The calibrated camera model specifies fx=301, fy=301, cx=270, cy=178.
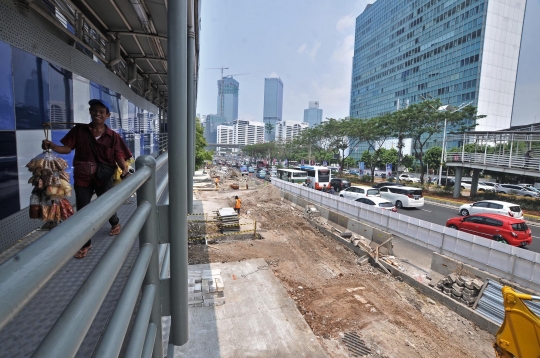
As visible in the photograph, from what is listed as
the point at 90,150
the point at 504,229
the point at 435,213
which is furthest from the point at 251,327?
the point at 435,213

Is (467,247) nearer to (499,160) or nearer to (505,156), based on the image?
(505,156)

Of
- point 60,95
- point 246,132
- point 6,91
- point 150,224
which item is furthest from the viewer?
point 246,132

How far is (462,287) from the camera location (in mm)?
8742

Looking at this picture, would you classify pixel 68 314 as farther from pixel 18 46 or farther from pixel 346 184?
pixel 346 184

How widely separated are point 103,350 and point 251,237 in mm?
14312

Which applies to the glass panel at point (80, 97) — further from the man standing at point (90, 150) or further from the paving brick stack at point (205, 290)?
the paving brick stack at point (205, 290)

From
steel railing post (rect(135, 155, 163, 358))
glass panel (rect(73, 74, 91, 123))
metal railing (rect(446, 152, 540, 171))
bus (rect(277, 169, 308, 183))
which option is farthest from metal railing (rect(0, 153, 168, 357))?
bus (rect(277, 169, 308, 183))

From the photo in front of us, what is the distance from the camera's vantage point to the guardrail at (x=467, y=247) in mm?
8703

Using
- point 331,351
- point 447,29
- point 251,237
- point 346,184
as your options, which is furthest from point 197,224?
point 447,29

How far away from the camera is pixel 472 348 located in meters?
6.94

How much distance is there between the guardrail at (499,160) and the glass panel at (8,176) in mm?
26709

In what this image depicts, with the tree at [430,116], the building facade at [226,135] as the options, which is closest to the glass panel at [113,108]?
the tree at [430,116]

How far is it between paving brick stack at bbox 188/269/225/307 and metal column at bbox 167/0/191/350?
251 inches

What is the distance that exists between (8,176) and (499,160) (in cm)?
2895
